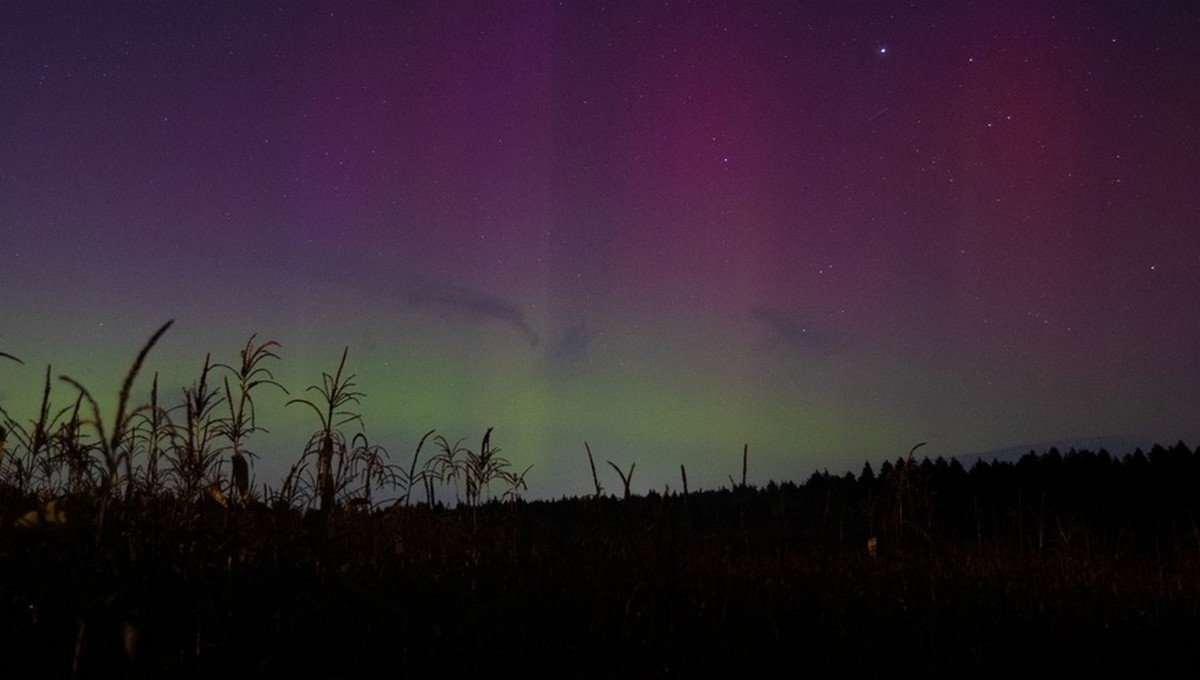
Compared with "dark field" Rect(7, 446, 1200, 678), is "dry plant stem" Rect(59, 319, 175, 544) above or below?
above

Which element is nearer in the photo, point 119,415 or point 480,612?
point 119,415

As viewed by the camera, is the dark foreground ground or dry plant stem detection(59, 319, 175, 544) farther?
the dark foreground ground

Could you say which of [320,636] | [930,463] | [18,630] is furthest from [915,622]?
[930,463]

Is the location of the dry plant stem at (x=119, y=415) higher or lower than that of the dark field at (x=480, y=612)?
higher

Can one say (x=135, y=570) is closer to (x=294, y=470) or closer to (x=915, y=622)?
(x=294, y=470)

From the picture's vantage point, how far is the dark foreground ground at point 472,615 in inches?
134

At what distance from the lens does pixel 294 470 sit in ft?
17.6

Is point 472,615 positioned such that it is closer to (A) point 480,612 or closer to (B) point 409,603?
(A) point 480,612

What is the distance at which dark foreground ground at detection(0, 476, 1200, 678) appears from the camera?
339cm

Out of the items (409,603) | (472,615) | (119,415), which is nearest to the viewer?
(119,415)

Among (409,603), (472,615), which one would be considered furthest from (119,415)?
(409,603)

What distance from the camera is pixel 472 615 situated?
9.68ft

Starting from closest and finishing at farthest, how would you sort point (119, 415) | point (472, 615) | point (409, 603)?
point (119, 415) → point (472, 615) → point (409, 603)

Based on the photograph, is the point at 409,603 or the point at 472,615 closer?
the point at 472,615
